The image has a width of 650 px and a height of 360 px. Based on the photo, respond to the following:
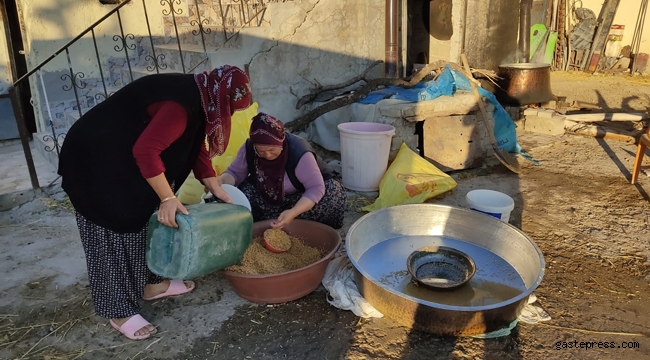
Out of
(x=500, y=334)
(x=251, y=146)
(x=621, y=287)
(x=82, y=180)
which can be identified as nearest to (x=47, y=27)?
(x=251, y=146)

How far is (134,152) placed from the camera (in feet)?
6.73

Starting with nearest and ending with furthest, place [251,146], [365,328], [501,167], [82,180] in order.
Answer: [82,180] → [365,328] → [251,146] → [501,167]

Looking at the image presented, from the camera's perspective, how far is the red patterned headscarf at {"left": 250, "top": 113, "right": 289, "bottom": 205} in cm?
276

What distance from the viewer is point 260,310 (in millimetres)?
2705

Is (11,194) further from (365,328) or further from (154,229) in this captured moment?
(365,328)

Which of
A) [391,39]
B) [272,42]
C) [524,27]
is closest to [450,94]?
[391,39]

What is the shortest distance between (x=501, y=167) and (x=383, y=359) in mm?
3344

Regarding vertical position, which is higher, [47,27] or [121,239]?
[47,27]

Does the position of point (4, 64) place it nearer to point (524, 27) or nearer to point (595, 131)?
point (524, 27)

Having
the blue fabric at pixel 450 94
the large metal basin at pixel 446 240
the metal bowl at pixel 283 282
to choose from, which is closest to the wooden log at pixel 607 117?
the blue fabric at pixel 450 94

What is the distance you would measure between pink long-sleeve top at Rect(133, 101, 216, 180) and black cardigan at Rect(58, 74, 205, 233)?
38 millimetres

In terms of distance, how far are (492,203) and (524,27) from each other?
4.74 meters

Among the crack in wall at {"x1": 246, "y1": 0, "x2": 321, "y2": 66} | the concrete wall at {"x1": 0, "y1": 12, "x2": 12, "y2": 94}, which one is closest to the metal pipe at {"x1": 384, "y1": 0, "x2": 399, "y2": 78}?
the crack in wall at {"x1": 246, "y1": 0, "x2": 321, "y2": 66}

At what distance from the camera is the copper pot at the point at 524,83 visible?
246 inches
